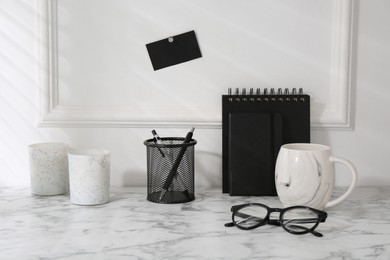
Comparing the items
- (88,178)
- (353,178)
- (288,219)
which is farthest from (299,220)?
(88,178)

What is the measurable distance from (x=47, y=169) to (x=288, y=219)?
561 millimetres

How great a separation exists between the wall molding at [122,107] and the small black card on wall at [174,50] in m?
0.13

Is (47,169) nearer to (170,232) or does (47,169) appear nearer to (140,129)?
(140,129)

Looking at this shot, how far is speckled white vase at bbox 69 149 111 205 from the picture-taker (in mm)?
1147

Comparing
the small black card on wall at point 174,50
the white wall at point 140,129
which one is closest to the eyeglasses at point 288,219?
the white wall at point 140,129

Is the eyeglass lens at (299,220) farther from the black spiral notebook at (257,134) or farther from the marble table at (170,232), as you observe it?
the black spiral notebook at (257,134)

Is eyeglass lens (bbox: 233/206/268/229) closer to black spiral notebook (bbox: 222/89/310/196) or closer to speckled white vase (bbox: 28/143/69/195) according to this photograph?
black spiral notebook (bbox: 222/89/310/196)

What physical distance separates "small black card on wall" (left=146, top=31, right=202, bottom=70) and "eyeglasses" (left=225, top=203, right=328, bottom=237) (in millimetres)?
432

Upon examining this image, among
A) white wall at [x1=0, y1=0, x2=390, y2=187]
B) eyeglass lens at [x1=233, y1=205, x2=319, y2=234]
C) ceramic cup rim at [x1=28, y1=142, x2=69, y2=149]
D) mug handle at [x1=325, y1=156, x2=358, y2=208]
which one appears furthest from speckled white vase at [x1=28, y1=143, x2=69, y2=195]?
mug handle at [x1=325, y1=156, x2=358, y2=208]

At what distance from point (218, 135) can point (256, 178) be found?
16cm

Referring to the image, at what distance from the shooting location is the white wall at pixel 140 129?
1308 millimetres

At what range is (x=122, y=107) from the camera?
1339 mm

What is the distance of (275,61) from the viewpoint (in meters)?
1.31

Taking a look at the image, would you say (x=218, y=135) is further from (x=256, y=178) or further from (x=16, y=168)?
(x=16, y=168)
